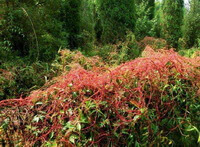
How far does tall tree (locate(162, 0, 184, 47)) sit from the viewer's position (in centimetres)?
747

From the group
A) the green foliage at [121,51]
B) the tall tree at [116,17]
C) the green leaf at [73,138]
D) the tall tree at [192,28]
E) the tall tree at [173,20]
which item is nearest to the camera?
the green leaf at [73,138]

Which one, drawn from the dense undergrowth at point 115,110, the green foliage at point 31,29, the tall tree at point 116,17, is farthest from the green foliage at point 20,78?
the tall tree at point 116,17

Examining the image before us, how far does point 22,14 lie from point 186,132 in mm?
3016

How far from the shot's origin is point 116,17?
612cm

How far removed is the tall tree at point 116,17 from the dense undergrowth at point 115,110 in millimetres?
3750

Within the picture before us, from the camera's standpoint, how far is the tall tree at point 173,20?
294 inches

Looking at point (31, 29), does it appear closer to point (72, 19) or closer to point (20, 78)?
point (20, 78)

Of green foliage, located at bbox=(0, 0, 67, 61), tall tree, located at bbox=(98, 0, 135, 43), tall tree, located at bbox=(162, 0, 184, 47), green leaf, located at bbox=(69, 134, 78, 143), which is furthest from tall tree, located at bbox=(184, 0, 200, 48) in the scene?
green leaf, located at bbox=(69, 134, 78, 143)

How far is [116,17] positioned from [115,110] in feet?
14.8

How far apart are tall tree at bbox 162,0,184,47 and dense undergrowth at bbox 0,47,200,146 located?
17.7ft

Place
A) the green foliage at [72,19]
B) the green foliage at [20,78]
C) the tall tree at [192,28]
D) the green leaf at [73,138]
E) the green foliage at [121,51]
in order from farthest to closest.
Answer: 1. the tall tree at [192,28]
2. the green foliage at [72,19]
3. the green foliage at [121,51]
4. the green foliage at [20,78]
5. the green leaf at [73,138]

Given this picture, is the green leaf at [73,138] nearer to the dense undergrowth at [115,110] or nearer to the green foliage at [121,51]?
the dense undergrowth at [115,110]

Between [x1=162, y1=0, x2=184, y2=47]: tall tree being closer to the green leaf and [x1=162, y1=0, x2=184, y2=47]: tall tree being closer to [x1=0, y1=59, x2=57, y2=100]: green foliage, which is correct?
[x1=0, y1=59, x2=57, y2=100]: green foliage

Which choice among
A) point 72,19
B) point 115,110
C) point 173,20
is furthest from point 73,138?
point 173,20
